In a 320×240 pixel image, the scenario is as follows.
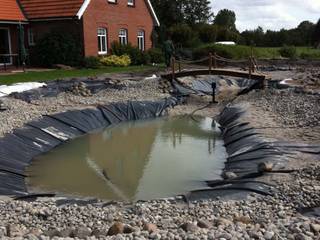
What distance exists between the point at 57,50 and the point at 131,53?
5100 mm

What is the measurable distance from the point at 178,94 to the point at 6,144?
35.1 ft

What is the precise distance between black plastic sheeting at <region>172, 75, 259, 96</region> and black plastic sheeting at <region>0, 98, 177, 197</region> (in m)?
1.35

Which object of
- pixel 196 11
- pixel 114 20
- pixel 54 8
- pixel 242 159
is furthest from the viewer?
pixel 196 11

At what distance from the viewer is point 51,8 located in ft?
84.2

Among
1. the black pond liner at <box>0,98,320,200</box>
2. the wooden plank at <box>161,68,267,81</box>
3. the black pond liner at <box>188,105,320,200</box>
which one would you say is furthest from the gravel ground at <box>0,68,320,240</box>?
the wooden plank at <box>161,68,267,81</box>

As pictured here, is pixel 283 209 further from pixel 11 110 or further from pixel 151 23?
pixel 151 23

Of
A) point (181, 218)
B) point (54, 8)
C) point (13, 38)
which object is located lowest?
point (181, 218)

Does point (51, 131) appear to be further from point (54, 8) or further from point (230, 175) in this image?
point (54, 8)

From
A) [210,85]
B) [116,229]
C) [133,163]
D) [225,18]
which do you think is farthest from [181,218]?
[225,18]

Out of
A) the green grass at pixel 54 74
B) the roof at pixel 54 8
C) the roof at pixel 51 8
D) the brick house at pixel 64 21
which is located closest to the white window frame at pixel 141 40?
the brick house at pixel 64 21

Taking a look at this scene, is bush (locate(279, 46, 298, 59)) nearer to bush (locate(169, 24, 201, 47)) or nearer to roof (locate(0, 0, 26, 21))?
bush (locate(169, 24, 201, 47))

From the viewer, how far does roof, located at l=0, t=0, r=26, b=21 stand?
2413 cm

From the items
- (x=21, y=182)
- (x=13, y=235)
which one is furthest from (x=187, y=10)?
(x=13, y=235)

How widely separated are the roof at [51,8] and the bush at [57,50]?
1180 mm
